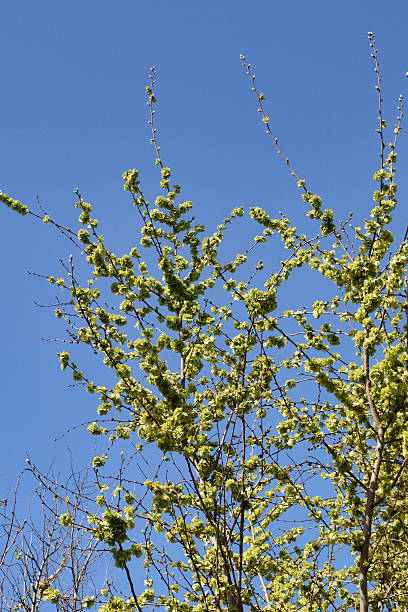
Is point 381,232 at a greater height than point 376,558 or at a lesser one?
greater

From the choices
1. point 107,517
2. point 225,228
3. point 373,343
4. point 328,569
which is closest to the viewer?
point 107,517

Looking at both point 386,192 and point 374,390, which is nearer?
point 374,390

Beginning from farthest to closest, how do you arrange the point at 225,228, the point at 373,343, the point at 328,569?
the point at 225,228 < the point at 328,569 < the point at 373,343

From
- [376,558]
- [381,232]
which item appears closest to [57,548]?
[376,558]

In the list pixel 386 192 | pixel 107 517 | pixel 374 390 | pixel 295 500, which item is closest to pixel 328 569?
pixel 295 500

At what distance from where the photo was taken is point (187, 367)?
597 centimetres

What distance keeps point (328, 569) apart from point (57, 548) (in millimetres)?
3295

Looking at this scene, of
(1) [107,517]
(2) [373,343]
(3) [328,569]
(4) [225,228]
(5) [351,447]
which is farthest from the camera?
(4) [225,228]

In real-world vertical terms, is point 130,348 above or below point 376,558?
above

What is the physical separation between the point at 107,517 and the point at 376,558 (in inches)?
133

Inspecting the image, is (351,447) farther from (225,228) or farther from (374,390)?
(225,228)

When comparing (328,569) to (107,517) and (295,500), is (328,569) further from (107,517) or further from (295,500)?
(107,517)

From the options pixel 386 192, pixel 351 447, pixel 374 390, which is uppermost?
pixel 386 192

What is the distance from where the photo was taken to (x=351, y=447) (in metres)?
5.68
